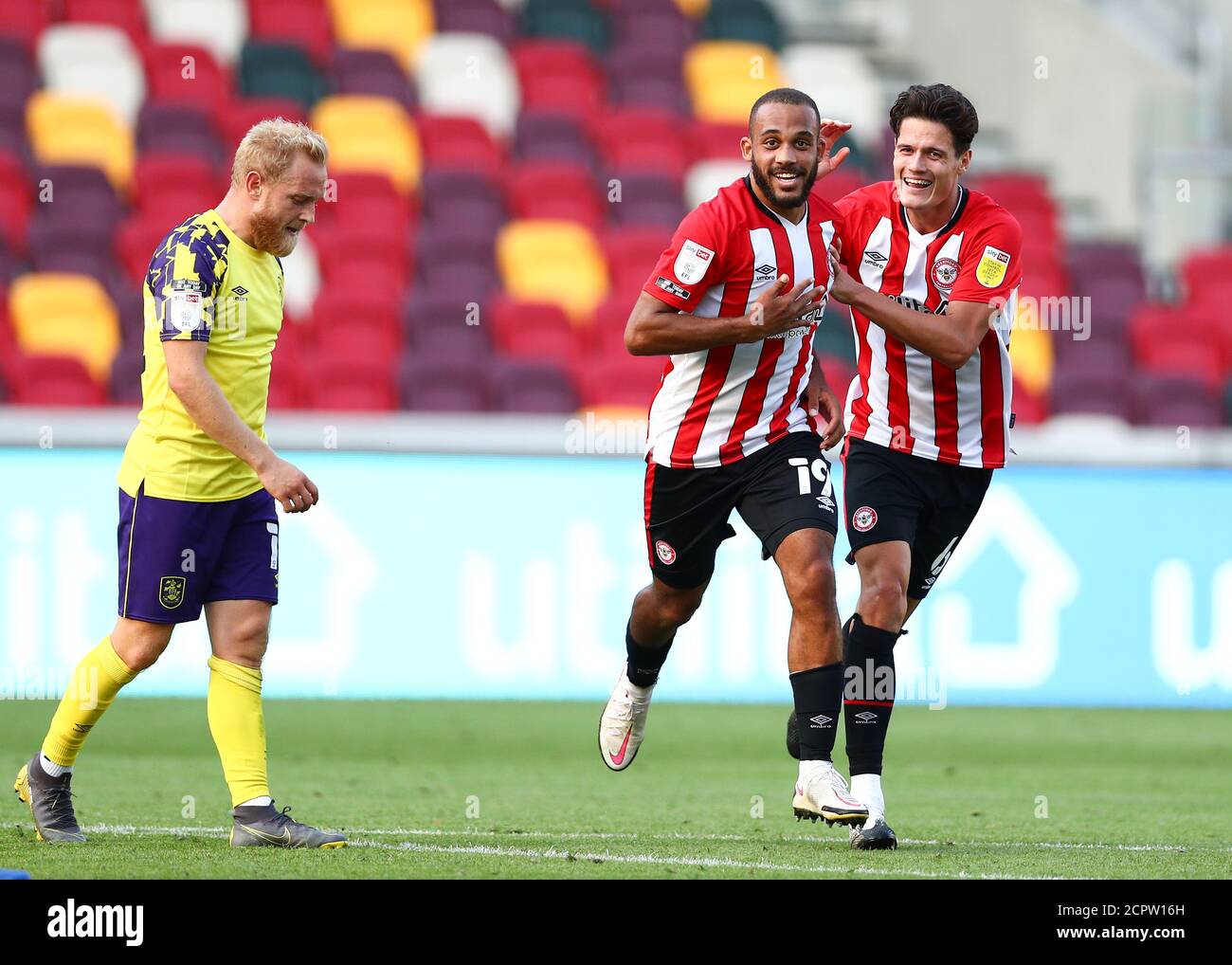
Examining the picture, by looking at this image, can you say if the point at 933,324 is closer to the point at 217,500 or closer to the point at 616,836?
the point at 616,836

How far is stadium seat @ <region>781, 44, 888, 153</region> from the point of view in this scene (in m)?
15.3

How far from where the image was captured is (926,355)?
5672mm

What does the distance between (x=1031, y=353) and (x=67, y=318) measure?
22.7 feet

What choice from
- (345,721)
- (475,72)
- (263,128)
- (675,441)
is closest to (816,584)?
(675,441)

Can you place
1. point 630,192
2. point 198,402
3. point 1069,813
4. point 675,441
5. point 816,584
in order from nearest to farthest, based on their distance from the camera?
point 198,402 → point 816,584 → point 675,441 → point 1069,813 → point 630,192

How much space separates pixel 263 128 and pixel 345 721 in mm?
4559

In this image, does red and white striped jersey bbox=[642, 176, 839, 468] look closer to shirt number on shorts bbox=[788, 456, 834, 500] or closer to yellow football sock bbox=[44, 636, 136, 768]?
shirt number on shorts bbox=[788, 456, 834, 500]

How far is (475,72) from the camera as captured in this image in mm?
15180

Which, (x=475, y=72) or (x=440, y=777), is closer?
(x=440, y=777)

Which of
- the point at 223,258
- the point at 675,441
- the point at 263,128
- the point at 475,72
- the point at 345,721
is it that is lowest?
the point at 345,721

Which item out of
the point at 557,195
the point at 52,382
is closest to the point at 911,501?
the point at 52,382

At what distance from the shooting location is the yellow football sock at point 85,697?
16.7 ft

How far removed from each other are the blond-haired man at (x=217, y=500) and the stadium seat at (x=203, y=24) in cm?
1073
